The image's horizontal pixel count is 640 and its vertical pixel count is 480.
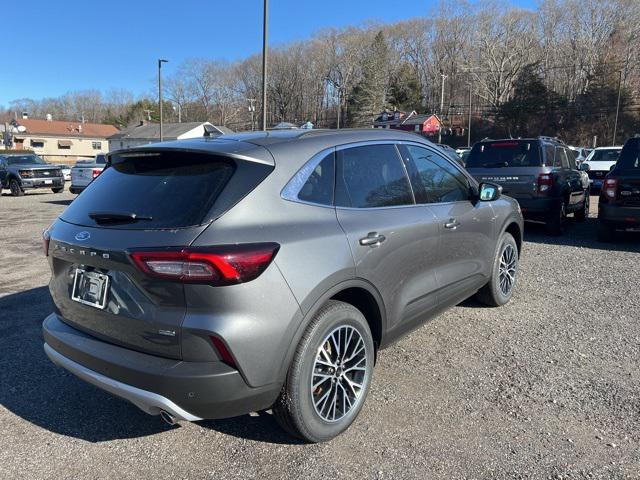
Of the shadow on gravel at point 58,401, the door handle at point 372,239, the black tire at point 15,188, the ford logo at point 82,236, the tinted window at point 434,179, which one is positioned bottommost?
the black tire at point 15,188

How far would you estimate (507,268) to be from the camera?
5.42 meters

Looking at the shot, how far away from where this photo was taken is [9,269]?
7.16 meters

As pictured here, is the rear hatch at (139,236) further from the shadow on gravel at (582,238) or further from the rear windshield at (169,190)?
the shadow on gravel at (582,238)

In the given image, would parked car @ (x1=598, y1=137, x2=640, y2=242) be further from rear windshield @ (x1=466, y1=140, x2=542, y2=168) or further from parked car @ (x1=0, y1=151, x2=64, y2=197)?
parked car @ (x1=0, y1=151, x2=64, y2=197)

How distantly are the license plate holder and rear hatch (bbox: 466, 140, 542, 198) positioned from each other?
7904mm

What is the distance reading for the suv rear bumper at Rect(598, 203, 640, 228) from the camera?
7941mm

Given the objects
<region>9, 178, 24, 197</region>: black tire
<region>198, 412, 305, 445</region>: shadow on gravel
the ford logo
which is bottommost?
<region>9, 178, 24, 197</region>: black tire

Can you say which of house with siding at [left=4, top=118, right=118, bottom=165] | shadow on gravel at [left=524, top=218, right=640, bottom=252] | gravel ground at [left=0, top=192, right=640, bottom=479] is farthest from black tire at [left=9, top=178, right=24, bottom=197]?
house with siding at [left=4, top=118, right=118, bottom=165]

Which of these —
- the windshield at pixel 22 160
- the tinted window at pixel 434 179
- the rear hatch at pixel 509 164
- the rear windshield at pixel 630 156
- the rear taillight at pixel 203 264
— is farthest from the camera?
the windshield at pixel 22 160

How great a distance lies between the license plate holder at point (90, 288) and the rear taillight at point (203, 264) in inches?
13.8

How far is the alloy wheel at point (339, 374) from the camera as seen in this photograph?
288cm

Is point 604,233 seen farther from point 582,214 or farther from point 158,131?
point 158,131

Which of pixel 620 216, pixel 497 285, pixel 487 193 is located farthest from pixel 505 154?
pixel 487 193

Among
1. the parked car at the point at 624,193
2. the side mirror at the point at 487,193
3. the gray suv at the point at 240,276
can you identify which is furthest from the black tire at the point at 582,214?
the gray suv at the point at 240,276
